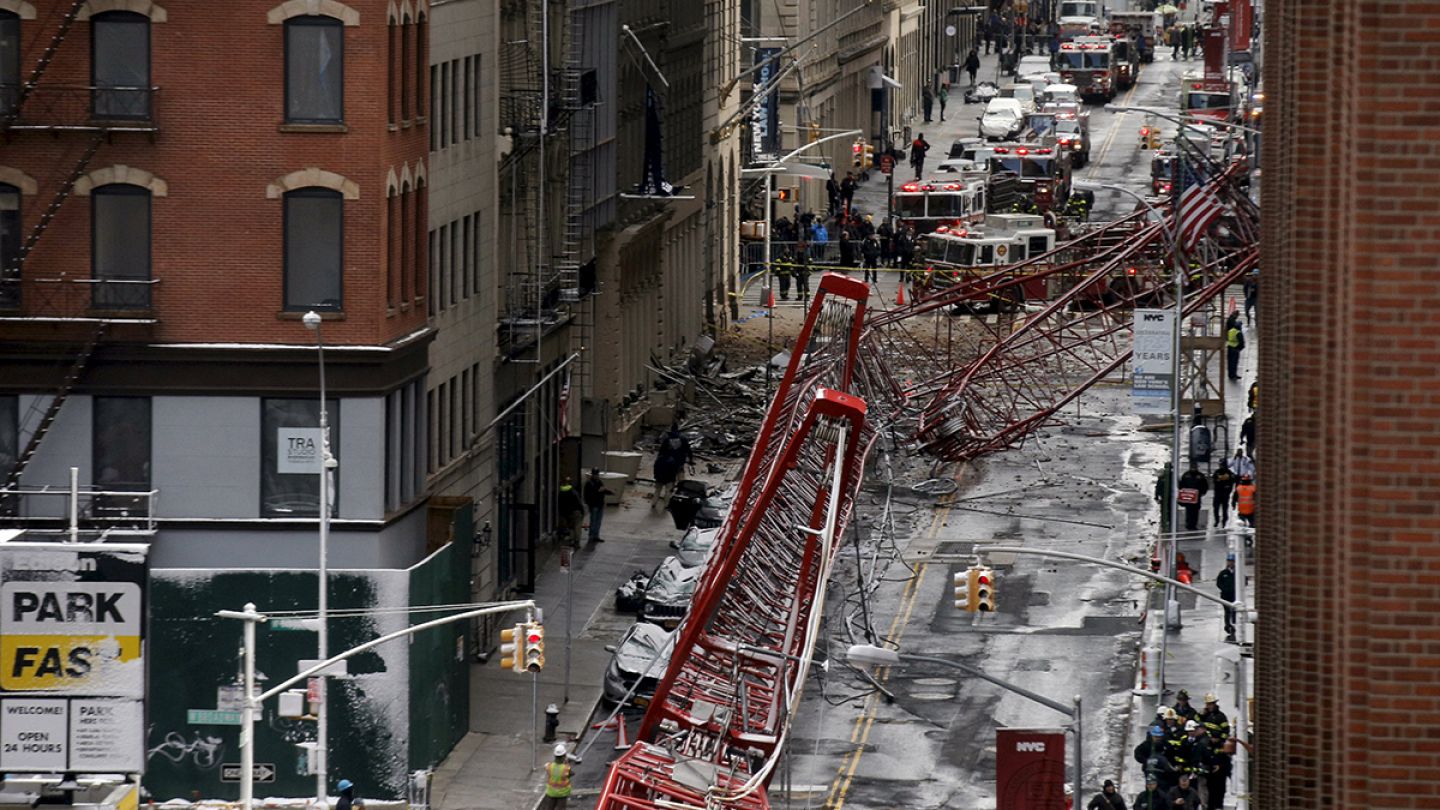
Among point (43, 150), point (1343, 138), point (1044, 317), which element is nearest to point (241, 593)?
point (43, 150)

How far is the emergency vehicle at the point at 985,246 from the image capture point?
3681 inches

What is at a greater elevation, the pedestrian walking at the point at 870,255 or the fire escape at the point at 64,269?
the fire escape at the point at 64,269

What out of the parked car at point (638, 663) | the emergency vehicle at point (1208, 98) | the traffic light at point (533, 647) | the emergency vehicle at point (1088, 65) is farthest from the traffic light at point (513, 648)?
the emergency vehicle at point (1088, 65)

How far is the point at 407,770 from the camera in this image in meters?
44.6

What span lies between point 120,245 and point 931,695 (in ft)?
52.8

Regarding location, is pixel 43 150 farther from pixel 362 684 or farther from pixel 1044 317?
pixel 1044 317

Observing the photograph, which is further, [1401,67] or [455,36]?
[455,36]

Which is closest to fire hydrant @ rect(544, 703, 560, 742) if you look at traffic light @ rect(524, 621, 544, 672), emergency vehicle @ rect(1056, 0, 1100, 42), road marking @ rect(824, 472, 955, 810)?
road marking @ rect(824, 472, 955, 810)

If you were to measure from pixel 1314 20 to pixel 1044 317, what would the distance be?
45607mm

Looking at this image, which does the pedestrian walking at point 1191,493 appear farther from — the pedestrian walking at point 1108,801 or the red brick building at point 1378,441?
the red brick building at point 1378,441

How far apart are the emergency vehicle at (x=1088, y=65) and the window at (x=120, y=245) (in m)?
117

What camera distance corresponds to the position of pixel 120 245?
4531cm

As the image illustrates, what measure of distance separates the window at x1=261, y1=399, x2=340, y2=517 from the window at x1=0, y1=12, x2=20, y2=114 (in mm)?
6115

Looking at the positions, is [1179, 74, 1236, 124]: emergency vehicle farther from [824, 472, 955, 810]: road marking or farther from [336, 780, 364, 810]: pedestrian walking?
[336, 780, 364, 810]: pedestrian walking
